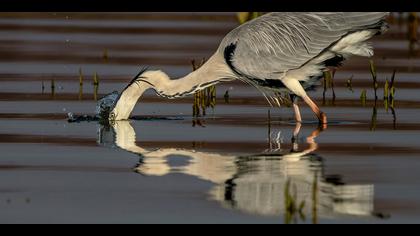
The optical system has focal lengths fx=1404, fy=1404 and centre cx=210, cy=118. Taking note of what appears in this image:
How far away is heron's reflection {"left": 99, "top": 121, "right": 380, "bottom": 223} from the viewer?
9.56 metres

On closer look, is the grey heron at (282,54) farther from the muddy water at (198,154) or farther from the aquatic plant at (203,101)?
the aquatic plant at (203,101)

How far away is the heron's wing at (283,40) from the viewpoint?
1505cm

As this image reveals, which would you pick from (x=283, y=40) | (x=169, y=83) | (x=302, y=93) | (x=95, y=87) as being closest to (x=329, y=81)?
(x=95, y=87)

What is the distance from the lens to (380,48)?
24359 mm

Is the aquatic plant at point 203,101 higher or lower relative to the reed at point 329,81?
lower

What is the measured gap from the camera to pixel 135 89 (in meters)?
15.3

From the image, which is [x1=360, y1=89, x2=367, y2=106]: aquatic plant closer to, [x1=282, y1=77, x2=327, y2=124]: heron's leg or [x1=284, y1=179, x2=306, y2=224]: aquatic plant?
[x1=282, y1=77, x2=327, y2=124]: heron's leg

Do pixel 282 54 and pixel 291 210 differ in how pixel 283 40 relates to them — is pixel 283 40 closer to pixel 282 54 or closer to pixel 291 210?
pixel 282 54

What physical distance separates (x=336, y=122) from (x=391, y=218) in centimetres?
586

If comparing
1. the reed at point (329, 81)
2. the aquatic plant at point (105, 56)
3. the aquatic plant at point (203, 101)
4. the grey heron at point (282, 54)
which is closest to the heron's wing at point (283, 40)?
the grey heron at point (282, 54)

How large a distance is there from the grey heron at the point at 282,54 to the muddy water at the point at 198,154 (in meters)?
0.35

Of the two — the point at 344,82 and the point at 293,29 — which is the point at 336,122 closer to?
the point at 293,29

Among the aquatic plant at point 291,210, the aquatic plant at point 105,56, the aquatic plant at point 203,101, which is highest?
the aquatic plant at point 105,56
